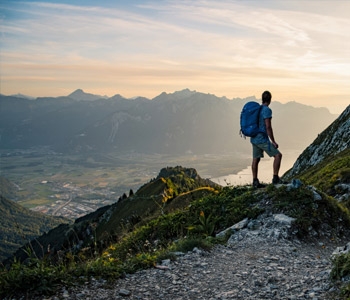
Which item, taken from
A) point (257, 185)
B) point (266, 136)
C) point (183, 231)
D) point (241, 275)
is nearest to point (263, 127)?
point (266, 136)

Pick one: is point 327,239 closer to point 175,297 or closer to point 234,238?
point 234,238

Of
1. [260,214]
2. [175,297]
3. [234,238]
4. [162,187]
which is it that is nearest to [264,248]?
[234,238]

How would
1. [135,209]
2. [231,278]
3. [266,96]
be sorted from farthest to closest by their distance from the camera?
1. [135,209]
2. [266,96]
3. [231,278]

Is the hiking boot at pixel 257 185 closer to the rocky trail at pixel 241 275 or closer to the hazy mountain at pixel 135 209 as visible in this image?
the rocky trail at pixel 241 275

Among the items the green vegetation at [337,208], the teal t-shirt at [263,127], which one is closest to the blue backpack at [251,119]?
the teal t-shirt at [263,127]

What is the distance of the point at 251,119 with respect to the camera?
13.3 meters

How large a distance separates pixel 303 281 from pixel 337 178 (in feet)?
39.9

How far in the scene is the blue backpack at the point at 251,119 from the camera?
13.3 m

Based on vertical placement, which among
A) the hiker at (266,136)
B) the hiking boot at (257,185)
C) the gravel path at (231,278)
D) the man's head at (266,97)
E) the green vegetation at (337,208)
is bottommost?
the gravel path at (231,278)

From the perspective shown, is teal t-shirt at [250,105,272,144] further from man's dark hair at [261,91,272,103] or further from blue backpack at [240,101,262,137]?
man's dark hair at [261,91,272,103]

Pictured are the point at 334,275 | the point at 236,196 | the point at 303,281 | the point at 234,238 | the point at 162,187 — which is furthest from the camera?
the point at 162,187

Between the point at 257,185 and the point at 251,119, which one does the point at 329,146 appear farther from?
the point at 251,119

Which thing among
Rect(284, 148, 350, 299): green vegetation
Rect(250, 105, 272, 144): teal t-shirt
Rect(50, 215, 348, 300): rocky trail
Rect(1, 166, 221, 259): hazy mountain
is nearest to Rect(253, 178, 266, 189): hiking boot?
Rect(250, 105, 272, 144): teal t-shirt

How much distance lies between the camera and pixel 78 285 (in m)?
7.31
